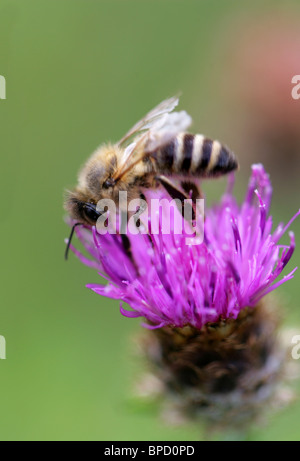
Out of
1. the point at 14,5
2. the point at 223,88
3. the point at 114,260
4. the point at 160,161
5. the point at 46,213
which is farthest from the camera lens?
the point at 14,5

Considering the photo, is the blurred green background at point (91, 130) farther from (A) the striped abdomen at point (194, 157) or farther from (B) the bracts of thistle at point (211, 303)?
(A) the striped abdomen at point (194, 157)

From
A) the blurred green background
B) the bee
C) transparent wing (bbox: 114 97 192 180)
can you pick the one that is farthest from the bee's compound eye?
the blurred green background

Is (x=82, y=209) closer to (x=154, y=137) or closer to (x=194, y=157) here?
(x=154, y=137)

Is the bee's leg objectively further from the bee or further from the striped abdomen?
the striped abdomen

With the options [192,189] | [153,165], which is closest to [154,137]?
[153,165]

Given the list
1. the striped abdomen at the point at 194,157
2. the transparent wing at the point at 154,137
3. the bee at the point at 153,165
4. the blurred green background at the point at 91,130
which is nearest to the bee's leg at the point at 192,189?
the bee at the point at 153,165

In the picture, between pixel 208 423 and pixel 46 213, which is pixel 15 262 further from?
pixel 208 423

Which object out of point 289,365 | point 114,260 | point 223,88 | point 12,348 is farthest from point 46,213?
point 289,365
